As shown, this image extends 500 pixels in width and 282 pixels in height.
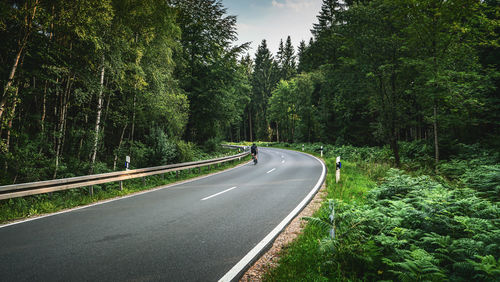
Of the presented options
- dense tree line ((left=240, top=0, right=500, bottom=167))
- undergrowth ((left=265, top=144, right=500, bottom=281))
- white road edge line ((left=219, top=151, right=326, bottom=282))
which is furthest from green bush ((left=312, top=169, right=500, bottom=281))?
dense tree line ((left=240, top=0, right=500, bottom=167))

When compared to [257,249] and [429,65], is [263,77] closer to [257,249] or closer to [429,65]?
[429,65]

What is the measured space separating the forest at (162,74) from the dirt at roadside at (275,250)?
8617 millimetres

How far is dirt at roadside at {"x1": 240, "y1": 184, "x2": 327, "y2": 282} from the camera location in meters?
3.12

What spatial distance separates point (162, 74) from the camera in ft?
40.8

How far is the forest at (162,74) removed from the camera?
26.2ft

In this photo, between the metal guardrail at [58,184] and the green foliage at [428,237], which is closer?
the green foliage at [428,237]

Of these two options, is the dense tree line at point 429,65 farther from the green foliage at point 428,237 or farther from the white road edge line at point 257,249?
the white road edge line at point 257,249

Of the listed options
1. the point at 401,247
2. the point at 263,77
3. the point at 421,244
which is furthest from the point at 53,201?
the point at 263,77

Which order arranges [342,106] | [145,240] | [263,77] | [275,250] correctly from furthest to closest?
1. [263,77]
2. [342,106]
3. [145,240]
4. [275,250]

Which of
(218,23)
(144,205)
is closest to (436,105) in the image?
(144,205)

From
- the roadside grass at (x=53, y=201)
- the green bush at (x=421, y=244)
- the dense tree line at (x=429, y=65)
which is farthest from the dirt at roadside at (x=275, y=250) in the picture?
the dense tree line at (x=429, y=65)

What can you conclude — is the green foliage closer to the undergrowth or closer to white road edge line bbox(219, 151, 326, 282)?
the undergrowth

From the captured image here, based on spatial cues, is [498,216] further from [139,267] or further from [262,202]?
[139,267]

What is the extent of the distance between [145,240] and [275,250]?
2.41 m
